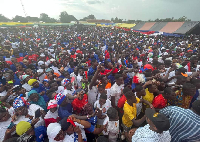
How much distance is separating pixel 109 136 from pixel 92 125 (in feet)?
1.44

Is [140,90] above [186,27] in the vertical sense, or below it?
below

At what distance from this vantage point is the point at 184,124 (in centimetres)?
191

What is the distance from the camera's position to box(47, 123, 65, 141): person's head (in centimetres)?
191

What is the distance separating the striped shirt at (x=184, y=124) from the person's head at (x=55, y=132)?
184 centimetres

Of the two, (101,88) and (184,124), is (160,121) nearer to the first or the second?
(184,124)

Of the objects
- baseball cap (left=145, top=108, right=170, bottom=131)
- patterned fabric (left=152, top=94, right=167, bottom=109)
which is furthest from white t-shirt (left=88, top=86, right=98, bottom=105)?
baseball cap (left=145, top=108, right=170, bottom=131)

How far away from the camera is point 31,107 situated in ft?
9.64

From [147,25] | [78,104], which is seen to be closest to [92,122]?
[78,104]

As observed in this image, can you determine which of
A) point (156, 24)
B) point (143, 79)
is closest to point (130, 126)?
point (143, 79)

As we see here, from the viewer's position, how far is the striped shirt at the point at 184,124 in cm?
184

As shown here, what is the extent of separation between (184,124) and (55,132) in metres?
2.04

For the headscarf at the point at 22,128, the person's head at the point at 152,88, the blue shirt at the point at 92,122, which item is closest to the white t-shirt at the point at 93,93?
the blue shirt at the point at 92,122

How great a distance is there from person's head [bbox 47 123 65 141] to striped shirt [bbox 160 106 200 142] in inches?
72.3

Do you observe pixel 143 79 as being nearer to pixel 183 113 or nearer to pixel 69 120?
pixel 183 113
